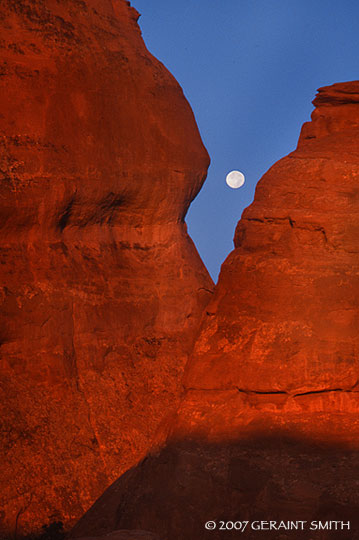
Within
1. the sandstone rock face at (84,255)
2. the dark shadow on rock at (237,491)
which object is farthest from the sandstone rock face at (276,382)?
the sandstone rock face at (84,255)

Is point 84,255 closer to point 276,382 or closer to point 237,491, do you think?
point 276,382

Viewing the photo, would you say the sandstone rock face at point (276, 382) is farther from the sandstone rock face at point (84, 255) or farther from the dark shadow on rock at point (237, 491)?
the sandstone rock face at point (84, 255)

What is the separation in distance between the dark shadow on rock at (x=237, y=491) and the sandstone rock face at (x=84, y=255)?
2.94ft

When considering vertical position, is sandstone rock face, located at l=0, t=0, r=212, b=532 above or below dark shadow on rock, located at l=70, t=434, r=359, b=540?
above

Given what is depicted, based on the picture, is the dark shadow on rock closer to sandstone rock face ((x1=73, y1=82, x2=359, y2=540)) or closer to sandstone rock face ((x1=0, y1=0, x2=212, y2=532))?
sandstone rock face ((x1=73, y1=82, x2=359, y2=540))

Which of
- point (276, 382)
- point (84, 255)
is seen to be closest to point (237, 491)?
point (276, 382)

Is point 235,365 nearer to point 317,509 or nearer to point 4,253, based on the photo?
point 317,509

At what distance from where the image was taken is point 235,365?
7676mm

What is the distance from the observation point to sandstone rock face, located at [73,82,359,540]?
6734 mm

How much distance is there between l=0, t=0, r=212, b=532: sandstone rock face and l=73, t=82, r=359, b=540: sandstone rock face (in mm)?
815

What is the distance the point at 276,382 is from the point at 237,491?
118cm

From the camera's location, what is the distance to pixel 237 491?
681 cm

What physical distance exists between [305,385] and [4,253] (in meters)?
3.57

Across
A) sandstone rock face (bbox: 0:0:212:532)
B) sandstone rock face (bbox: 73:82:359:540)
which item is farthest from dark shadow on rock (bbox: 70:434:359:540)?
sandstone rock face (bbox: 0:0:212:532)
